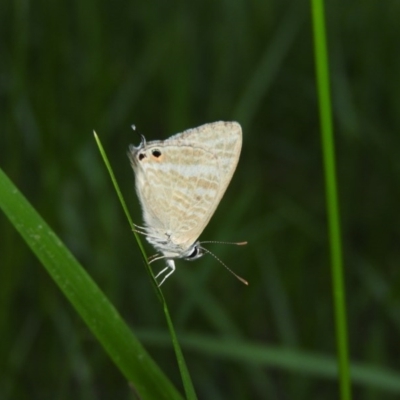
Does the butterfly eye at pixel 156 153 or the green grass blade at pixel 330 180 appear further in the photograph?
the butterfly eye at pixel 156 153

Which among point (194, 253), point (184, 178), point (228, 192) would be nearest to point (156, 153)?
point (184, 178)

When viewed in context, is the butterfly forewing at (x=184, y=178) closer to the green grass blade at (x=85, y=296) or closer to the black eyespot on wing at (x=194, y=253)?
the black eyespot on wing at (x=194, y=253)

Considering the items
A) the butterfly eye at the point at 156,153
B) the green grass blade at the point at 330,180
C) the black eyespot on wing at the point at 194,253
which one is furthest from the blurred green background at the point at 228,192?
the green grass blade at the point at 330,180

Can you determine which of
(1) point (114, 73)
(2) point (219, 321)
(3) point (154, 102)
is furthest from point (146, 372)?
(3) point (154, 102)

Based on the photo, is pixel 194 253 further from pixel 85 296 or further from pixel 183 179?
pixel 85 296

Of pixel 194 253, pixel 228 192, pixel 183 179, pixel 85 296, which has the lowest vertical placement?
pixel 228 192

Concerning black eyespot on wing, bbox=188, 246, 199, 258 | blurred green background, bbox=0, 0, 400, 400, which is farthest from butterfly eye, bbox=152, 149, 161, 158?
blurred green background, bbox=0, 0, 400, 400

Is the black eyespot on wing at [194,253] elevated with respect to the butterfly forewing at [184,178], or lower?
lower
